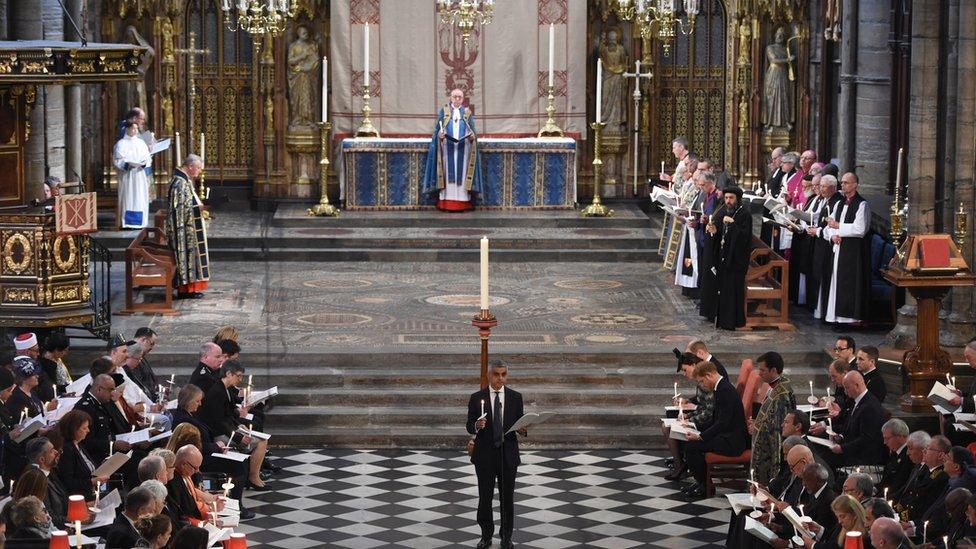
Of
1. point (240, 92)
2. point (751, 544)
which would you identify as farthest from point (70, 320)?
point (240, 92)

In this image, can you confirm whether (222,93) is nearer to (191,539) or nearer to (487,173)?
(487,173)

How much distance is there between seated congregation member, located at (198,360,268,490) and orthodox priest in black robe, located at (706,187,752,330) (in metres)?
5.73

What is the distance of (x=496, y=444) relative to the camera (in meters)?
13.0

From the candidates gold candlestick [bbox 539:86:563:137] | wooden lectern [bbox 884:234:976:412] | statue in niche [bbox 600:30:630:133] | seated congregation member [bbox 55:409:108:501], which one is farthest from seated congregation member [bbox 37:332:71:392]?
statue in niche [bbox 600:30:630:133]

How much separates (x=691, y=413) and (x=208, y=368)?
3.94 m

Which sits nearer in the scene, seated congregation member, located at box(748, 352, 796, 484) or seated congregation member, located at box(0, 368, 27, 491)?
seated congregation member, located at box(0, 368, 27, 491)

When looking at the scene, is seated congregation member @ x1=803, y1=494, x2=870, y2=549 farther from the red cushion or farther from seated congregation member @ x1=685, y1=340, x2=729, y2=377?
seated congregation member @ x1=685, y1=340, x2=729, y2=377

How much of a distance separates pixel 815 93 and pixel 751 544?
49.4ft

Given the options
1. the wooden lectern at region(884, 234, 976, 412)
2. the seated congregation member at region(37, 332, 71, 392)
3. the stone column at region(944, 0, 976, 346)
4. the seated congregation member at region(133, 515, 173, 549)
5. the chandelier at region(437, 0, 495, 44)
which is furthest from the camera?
the chandelier at region(437, 0, 495, 44)

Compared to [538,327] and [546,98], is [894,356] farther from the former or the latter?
[546,98]

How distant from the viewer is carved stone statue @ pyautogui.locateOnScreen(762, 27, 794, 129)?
85.0 ft

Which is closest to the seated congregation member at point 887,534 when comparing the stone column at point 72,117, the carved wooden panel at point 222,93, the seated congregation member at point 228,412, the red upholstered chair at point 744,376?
the red upholstered chair at point 744,376

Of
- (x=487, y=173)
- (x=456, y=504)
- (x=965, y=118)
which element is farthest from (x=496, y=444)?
(x=487, y=173)

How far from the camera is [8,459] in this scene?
12578mm
